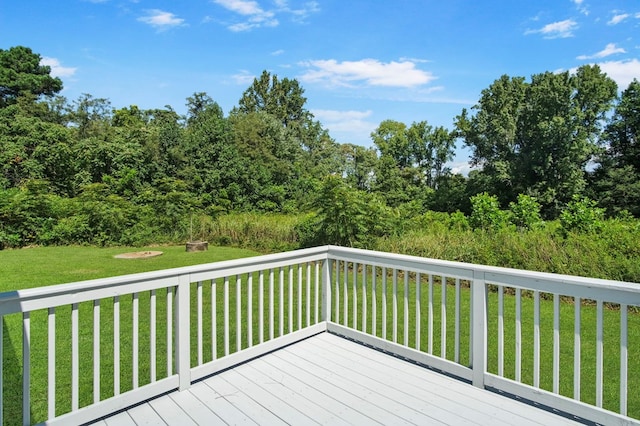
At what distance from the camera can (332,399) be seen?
2.47 metres

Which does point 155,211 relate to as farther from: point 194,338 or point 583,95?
point 583,95

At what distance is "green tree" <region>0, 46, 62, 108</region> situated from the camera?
2061cm

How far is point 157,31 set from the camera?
1028 cm

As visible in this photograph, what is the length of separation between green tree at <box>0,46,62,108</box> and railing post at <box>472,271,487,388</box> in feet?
81.7

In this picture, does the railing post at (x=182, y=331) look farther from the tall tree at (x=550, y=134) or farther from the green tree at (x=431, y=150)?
the green tree at (x=431, y=150)

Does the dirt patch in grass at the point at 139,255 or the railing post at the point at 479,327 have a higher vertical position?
the railing post at the point at 479,327

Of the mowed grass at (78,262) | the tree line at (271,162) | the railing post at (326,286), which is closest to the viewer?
the railing post at (326,286)

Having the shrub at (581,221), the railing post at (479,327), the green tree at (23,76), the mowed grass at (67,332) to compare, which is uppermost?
the green tree at (23,76)

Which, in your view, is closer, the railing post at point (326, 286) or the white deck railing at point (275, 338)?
the white deck railing at point (275, 338)

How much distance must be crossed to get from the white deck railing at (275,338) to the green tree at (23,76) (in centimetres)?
2204

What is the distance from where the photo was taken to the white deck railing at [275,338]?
2.03 metres

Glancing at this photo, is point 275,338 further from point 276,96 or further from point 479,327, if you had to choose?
point 276,96

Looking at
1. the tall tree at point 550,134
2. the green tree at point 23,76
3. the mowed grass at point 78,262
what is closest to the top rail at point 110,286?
the mowed grass at point 78,262

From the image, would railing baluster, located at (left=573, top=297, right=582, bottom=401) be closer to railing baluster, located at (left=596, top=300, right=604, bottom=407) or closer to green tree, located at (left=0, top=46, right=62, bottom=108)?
railing baluster, located at (left=596, top=300, right=604, bottom=407)
